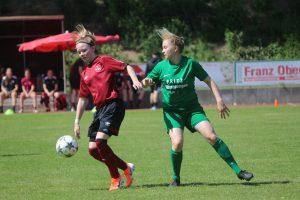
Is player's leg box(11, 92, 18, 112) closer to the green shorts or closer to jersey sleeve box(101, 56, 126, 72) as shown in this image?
jersey sleeve box(101, 56, 126, 72)

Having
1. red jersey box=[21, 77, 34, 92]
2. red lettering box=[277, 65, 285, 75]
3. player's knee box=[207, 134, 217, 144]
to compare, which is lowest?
player's knee box=[207, 134, 217, 144]

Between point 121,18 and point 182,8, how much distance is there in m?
3.65

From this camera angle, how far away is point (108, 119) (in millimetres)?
8320

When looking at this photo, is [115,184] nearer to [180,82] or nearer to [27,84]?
[180,82]

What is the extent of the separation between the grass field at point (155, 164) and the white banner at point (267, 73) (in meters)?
6.94

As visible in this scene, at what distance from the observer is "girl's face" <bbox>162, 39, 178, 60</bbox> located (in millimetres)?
8406

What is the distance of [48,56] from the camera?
3198 centimetres

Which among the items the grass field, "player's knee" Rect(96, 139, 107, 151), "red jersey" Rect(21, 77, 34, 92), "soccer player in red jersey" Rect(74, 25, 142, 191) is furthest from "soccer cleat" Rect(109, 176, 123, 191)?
"red jersey" Rect(21, 77, 34, 92)

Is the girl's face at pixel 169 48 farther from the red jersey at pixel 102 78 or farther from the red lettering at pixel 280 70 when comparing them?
the red lettering at pixel 280 70

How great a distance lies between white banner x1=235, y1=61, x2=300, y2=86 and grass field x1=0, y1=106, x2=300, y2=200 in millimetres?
6942

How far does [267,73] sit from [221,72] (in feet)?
5.01

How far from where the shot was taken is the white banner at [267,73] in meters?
25.6

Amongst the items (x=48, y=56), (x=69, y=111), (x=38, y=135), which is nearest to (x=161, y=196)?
(x=38, y=135)

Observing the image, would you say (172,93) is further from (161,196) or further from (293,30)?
(293,30)
